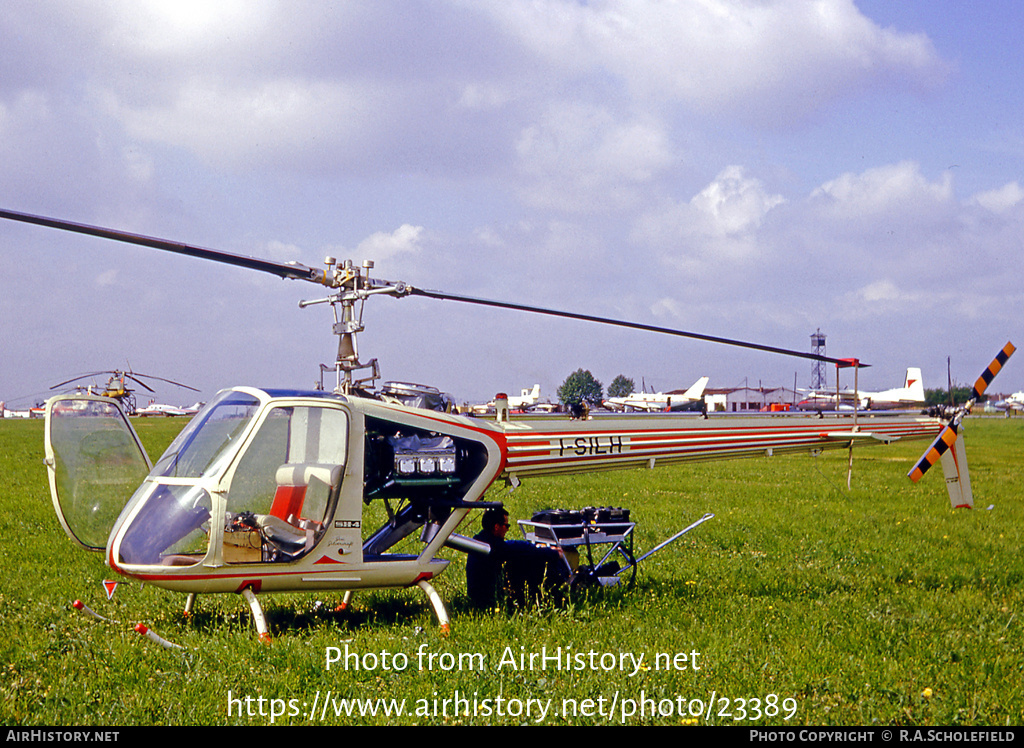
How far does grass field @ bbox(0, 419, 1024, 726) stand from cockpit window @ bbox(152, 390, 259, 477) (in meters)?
1.32

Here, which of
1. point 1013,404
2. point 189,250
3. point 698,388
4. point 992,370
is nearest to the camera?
point 189,250

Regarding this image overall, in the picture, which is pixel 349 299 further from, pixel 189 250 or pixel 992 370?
pixel 992 370

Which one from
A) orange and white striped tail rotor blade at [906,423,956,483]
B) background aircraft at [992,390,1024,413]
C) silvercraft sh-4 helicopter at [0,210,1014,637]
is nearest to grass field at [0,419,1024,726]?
silvercraft sh-4 helicopter at [0,210,1014,637]

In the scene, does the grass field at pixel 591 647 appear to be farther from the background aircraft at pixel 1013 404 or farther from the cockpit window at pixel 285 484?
the background aircraft at pixel 1013 404

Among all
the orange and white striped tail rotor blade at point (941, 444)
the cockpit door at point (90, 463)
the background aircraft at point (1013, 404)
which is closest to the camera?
the cockpit door at point (90, 463)

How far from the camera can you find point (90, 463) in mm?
7012

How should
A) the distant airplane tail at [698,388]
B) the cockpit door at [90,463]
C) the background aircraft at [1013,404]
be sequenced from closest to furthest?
the cockpit door at [90,463] → the distant airplane tail at [698,388] → the background aircraft at [1013,404]

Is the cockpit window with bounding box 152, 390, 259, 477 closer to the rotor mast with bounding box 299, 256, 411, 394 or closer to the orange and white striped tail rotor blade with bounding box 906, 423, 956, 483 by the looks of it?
the rotor mast with bounding box 299, 256, 411, 394

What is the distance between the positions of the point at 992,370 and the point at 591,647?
6684 mm

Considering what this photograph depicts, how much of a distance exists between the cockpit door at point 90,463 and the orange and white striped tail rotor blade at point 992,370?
9426 millimetres

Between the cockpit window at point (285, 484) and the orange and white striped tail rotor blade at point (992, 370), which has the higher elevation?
the orange and white striped tail rotor blade at point (992, 370)

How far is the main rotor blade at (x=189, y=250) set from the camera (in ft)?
16.9

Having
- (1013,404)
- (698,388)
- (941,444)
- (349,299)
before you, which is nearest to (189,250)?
(349,299)

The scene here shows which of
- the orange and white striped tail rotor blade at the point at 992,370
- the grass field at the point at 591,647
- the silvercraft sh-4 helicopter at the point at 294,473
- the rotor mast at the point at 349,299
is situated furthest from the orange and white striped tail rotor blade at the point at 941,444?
the rotor mast at the point at 349,299
